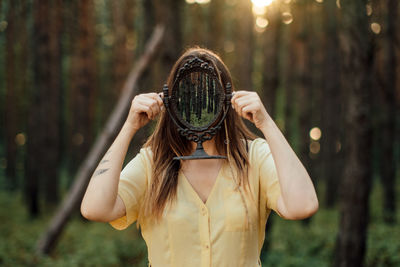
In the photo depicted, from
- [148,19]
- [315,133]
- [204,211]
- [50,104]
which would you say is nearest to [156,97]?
[204,211]

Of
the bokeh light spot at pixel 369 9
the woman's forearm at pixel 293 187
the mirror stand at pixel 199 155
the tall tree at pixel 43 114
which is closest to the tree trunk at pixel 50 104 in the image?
the tall tree at pixel 43 114

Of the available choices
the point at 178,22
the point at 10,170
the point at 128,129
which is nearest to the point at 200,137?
the point at 128,129

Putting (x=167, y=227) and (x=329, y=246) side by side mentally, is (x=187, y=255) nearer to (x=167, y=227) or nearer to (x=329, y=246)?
(x=167, y=227)

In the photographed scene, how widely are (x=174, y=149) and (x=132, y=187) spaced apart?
34cm

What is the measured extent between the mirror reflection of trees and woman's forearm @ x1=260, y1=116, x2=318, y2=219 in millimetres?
445

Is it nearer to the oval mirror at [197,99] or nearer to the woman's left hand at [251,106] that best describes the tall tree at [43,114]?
the oval mirror at [197,99]

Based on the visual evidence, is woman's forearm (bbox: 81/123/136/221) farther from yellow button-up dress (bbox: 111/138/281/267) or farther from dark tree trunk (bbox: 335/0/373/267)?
dark tree trunk (bbox: 335/0/373/267)

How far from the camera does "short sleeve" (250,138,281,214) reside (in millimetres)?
2251

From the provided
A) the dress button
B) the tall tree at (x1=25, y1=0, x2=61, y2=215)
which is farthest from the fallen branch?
the dress button

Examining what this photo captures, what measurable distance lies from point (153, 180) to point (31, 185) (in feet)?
41.9

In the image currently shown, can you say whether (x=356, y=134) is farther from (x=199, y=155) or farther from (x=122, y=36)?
(x=122, y=36)

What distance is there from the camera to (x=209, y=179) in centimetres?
237

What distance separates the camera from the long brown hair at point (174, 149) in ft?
7.45

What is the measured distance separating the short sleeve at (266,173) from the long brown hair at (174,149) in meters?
0.07
